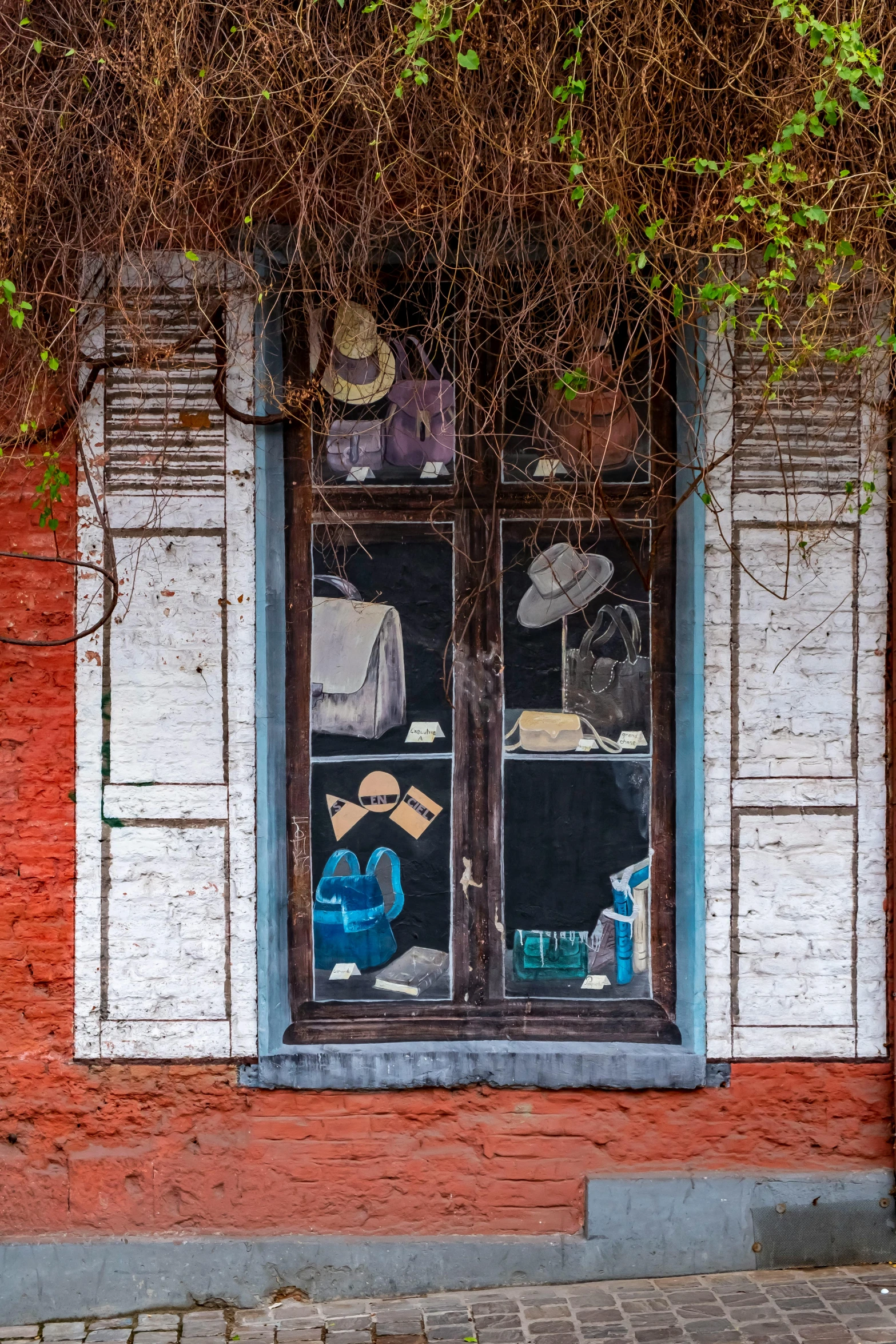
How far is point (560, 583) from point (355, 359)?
1120 mm

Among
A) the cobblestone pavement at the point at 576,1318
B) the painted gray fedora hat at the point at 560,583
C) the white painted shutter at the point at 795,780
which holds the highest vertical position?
the painted gray fedora hat at the point at 560,583

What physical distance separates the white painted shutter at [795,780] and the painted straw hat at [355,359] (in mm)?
1221

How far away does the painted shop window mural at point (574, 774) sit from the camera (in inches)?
154

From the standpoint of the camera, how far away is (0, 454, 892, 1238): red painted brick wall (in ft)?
A: 12.2

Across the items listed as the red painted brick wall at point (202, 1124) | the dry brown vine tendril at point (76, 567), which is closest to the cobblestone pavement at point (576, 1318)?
the red painted brick wall at point (202, 1124)

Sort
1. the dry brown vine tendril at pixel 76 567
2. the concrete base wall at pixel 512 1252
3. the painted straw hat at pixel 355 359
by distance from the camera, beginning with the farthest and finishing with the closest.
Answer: the painted straw hat at pixel 355 359, the concrete base wall at pixel 512 1252, the dry brown vine tendril at pixel 76 567

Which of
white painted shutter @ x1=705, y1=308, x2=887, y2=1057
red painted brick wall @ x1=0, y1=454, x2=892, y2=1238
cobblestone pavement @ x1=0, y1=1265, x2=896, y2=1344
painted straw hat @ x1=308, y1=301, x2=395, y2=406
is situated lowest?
cobblestone pavement @ x1=0, y1=1265, x2=896, y2=1344

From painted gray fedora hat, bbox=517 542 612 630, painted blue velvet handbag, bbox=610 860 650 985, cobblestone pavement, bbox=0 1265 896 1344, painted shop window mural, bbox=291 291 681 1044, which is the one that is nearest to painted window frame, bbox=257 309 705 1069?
painted shop window mural, bbox=291 291 681 1044

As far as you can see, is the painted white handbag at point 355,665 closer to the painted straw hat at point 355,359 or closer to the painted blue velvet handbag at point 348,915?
the painted blue velvet handbag at point 348,915

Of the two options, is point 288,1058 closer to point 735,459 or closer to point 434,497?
point 434,497

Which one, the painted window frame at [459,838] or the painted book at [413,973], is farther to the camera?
the painted book at [413,973]

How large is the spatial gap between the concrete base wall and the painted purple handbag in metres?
2.74

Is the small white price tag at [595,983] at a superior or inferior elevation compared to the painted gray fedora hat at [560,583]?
inferior

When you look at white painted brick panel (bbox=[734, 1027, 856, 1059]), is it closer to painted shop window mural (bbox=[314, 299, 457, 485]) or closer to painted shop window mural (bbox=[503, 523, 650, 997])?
painted shop window mural (bbox=[503, 523, 650, 997])
